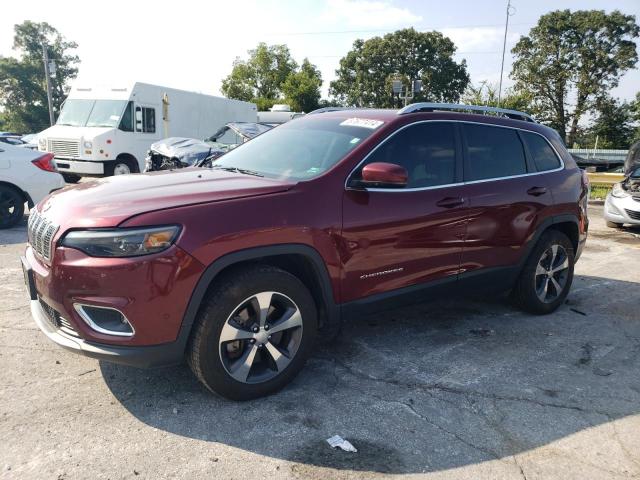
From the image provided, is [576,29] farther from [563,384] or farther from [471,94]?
[563,384]

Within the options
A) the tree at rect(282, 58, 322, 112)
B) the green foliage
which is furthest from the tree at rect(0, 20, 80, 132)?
the tree at rect(282, 58, 322, 112)

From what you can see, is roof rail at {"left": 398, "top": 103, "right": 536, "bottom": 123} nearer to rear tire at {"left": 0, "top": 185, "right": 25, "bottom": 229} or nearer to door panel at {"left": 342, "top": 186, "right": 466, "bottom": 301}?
door panel at {"left": 342, "top": 186, "right": 466, "bottom": 301}

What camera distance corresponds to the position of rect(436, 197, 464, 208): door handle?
376cm

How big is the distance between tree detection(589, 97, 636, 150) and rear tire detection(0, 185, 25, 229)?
1851 inches

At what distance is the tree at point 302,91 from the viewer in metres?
47.8

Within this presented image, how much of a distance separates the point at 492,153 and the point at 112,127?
1150 cm

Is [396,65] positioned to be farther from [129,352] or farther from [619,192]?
[129,352]

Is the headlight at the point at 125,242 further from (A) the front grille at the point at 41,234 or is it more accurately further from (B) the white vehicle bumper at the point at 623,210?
(B) the white vehicle bumper at the point at 623,210

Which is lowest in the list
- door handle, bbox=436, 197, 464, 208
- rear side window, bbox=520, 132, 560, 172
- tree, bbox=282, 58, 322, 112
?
door handle, bbox=436, 197, 464, 208

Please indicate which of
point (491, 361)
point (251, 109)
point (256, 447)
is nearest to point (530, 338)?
point (491, 361)

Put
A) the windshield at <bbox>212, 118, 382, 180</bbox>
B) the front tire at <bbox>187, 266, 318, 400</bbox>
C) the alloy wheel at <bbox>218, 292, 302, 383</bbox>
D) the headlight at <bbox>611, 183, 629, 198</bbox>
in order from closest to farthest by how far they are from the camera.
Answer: the front tire at <bbox>187, 266, 318, 400</bbox> → the alloy wheel at <bbox>218, 292, 302, 383</bbox> → the windshield at <bbox>212, 118, 382, 180</bbox> → the headlight at <bbox>611, 183, 629, 198</bbox>

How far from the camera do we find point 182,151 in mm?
9453

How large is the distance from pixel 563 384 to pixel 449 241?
121 centimetres

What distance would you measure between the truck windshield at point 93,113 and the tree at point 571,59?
135ft
